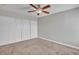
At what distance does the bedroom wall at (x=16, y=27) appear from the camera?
1.27 metres

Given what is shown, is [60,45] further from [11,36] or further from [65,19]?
[11,36]

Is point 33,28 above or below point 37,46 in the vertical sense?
above

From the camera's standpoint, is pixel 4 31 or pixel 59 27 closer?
pixel 4 31

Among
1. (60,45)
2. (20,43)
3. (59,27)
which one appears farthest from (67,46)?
(20,43)

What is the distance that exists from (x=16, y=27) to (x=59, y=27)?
2.10ft

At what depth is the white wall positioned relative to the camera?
1375 mm

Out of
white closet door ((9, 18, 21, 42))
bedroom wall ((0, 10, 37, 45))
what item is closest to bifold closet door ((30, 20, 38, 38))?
bedroom wall ((0, 10, 37, 45))

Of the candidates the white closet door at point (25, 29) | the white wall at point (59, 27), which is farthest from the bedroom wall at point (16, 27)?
the white wall at point (59, 27)

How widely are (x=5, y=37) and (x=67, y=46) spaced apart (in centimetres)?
89

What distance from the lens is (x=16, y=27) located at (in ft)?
4.47

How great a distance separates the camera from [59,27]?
1419 mm

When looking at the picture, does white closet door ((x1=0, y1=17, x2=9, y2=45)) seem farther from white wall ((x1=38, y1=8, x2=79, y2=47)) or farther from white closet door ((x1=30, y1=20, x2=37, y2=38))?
white wall ((x1=38, y1=8, x2=79, y2=47))

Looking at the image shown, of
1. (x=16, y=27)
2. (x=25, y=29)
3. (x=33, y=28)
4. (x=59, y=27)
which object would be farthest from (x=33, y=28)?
(x=59, y=27)

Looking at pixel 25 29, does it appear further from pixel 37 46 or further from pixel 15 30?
pixel 37 46
